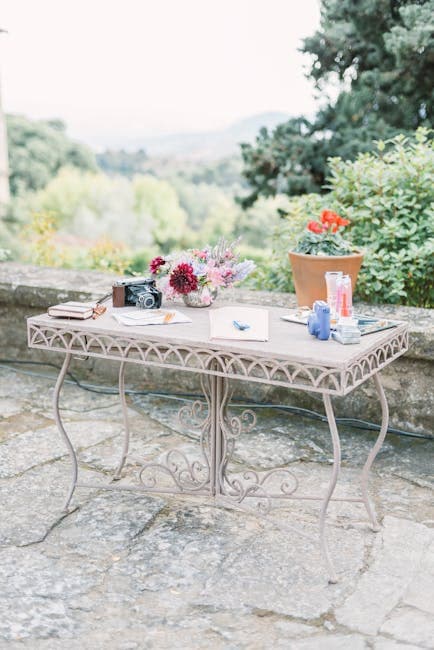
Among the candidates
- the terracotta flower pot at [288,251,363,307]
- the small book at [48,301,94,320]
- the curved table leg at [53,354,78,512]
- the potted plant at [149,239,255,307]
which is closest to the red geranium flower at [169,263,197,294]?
the potted plant at [149,239,255,307]

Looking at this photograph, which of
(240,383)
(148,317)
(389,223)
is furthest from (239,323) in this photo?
(389,223)

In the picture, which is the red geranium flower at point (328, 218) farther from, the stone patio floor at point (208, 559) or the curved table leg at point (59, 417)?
the curved table leg at point (59, 417)

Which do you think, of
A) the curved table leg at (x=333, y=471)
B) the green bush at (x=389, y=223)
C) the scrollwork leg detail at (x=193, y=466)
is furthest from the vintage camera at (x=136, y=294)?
the green bush at (x=389, y=223)

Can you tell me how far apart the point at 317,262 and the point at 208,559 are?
4.33ft

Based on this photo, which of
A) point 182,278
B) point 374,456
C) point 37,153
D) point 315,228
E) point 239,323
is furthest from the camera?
point 37,153

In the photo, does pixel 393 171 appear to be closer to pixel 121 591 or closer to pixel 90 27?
pixel 121 591

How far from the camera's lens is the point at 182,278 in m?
2.85

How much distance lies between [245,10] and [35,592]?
26.0 metres

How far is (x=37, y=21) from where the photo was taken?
82.0 ft

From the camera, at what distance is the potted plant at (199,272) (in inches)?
112

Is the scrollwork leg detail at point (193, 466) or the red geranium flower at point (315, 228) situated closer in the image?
the scrollwork leg detail at point (193, 466)

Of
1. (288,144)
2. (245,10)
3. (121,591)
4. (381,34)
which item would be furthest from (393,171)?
(245,10)

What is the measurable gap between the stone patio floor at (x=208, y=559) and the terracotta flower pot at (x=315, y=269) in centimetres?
69

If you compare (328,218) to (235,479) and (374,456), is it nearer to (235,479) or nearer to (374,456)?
(374,456)
